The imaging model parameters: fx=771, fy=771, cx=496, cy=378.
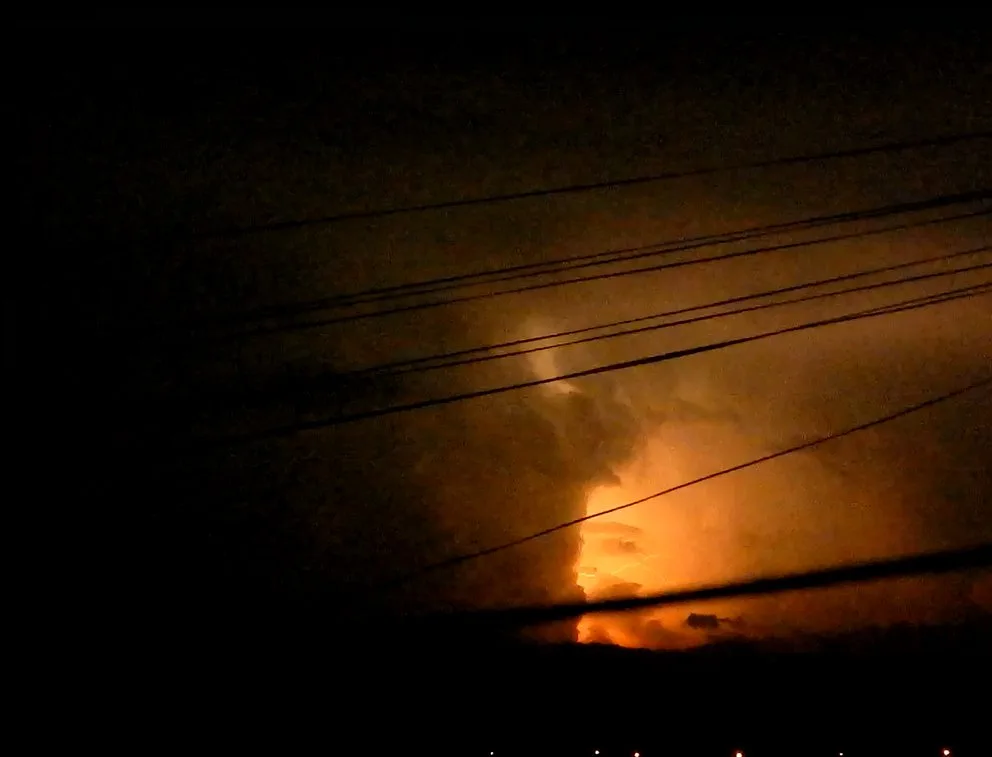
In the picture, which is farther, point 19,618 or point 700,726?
point 700,726

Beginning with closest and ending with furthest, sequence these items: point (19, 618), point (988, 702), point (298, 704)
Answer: point (19, 618) < point (298, 704) < point (988, 702)

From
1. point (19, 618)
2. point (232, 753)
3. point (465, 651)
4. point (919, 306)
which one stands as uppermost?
point (465, 651)

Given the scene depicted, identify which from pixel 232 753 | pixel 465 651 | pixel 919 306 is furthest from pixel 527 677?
pixel 919 306

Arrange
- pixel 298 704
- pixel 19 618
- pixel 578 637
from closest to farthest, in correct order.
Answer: pixel 19 618 < pixel 298 704 < pixel 578 637

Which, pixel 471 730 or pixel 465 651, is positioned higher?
pixel 465 651

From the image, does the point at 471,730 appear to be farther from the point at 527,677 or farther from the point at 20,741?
the point at 20,741

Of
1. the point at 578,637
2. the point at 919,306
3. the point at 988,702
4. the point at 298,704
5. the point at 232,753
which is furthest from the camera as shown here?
the point at 578,637

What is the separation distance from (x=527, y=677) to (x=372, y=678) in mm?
4266

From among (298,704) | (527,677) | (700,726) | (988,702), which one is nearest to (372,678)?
(298,704)

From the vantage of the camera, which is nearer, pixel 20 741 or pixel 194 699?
pixel 20 741

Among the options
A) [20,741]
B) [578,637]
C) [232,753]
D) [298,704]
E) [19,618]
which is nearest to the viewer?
[19,618]

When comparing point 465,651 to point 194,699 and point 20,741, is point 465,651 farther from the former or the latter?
point 20,741

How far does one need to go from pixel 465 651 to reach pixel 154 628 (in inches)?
416

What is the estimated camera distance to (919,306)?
9.38 meters
